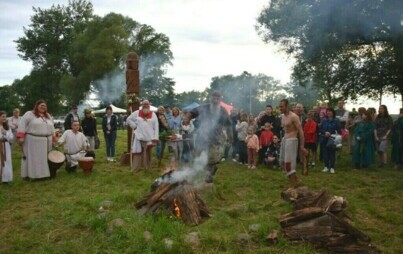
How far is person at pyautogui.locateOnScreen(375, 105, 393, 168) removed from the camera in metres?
11.8

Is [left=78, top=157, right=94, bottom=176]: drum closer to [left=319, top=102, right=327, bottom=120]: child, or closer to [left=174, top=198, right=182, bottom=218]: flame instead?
[left=174, top=198, right=182, bottom=218]: flame

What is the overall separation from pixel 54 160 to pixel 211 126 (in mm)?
4724

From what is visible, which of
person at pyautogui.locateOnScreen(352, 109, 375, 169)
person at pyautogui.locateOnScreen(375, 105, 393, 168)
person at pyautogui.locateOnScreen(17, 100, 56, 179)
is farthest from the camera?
person at pyautogui.locateOnScreen(375, 105, 393, 168)

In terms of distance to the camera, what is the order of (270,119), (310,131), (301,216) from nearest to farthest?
(301,216), (310,131), (270,119)

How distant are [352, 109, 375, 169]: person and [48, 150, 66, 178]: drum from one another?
868 cm

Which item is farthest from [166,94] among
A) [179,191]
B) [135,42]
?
[179,191]

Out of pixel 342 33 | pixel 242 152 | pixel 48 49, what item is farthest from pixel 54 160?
pixel 48 49

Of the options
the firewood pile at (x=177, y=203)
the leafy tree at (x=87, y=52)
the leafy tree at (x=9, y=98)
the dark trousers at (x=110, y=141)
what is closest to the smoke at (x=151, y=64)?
the leafy tree at (x=87, y=52)

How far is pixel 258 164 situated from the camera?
12.6 meters

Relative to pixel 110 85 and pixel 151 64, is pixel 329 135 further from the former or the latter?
pixel 151 64

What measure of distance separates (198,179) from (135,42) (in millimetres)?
48129

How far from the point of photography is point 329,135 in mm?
11039

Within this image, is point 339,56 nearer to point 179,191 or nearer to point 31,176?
point 179,191

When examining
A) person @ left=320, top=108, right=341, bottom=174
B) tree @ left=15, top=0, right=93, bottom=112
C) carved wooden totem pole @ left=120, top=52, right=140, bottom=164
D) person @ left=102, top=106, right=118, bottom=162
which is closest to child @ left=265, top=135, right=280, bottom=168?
person @ left=320, top=108, right=341, bottom=174
